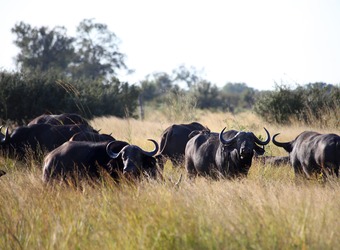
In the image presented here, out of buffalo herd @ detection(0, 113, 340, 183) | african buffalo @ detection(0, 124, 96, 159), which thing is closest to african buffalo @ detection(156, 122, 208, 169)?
buffalo herd @ detection(0, 113, 340, 183)

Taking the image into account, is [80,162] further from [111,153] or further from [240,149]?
[240,149]

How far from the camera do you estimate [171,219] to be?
599 centimetres

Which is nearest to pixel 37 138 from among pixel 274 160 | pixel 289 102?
pixel 274 160

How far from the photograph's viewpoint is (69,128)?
1306 cm

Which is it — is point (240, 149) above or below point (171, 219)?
above

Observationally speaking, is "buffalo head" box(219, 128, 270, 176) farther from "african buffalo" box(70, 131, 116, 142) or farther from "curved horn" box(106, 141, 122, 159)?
"african buffalo" box(70, 131, 116, 142)

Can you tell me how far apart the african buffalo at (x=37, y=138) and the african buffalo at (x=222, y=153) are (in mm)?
2417

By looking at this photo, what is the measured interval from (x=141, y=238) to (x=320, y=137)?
5.24 metres

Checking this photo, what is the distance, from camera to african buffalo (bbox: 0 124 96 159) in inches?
508

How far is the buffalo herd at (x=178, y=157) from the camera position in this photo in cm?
926

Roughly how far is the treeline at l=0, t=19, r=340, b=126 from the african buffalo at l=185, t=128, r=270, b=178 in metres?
2.28

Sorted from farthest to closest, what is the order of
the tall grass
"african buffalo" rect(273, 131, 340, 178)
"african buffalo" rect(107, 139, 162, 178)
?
1. "african buffalo" rect(273, 131, 340, 178)
2. "african buffalo" rect(107, 139, 162, 178)
3. the tall grass

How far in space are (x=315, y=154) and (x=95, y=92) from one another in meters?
25.5

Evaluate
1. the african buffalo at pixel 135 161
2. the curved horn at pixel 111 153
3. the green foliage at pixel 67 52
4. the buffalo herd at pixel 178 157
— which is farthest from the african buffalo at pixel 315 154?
the green foliage at pixel 67 52
